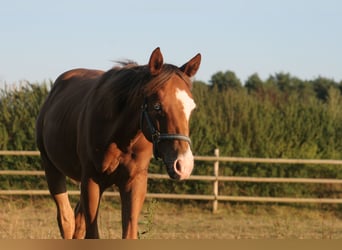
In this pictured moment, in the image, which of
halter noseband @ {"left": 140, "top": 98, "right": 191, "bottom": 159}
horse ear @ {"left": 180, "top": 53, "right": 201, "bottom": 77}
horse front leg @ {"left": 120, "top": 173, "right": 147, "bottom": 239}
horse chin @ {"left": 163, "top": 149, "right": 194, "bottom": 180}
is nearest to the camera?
horse chin @ {"left": 163, "top": 149, "right": 194, "bottom": 180}

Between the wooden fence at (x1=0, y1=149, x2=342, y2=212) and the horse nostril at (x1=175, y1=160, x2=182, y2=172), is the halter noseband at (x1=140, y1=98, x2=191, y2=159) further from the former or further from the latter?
the wooden fence at (x1=0, y1=149, x2=342, y2=212)

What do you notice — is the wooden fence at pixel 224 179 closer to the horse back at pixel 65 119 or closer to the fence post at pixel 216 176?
the fence post at pixel 216 176

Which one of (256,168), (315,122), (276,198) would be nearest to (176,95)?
(276,198)

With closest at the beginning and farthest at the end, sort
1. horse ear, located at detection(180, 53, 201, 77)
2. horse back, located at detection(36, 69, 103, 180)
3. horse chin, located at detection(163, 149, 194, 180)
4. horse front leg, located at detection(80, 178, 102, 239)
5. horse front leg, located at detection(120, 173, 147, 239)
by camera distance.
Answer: horse chin, located at detection(163, 149, 194, 180) < horse ear, located at detection(180, 53, 201, 77) < horse front leg, located at detection(120, 173, 147, 239) < horse front leg, located at detection(80, 178, 102, 239) < horse back, located at detection(36, 69, 103, 180)

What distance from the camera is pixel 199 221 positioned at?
13.5m

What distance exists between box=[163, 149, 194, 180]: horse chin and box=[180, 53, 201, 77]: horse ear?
78cm

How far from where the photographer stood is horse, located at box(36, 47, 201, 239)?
153 inches

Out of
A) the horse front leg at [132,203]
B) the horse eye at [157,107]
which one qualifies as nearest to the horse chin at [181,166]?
the horse eye at [157,107]

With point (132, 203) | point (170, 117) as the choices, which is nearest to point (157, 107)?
point (170, 117)

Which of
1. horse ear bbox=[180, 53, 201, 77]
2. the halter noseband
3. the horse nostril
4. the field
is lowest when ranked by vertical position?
the field

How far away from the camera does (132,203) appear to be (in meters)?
4.75

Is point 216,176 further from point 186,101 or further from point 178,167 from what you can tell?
point 178,167

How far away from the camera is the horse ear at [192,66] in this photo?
4.33 metres

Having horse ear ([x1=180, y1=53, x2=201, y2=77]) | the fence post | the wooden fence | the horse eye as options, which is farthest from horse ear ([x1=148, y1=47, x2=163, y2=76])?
the fence post
